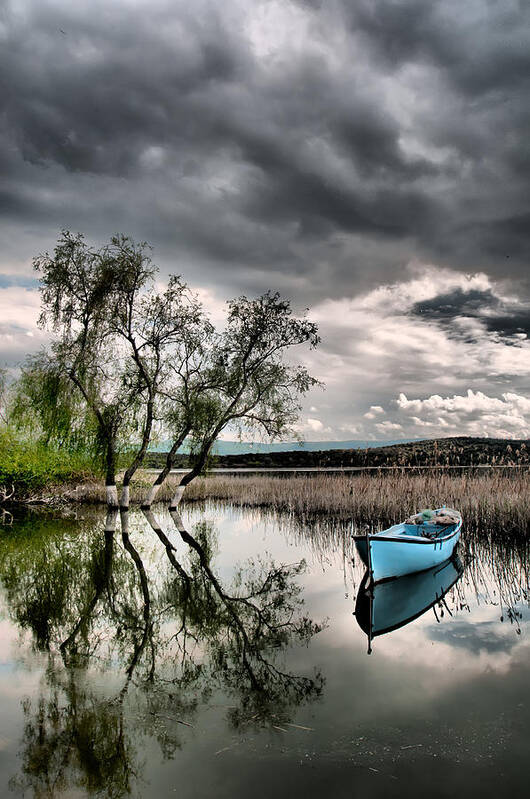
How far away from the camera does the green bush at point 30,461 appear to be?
27109mm

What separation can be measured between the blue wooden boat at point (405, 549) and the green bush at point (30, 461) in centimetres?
1860

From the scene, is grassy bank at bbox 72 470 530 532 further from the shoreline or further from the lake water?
the lake water

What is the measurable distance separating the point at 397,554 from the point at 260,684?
613cm

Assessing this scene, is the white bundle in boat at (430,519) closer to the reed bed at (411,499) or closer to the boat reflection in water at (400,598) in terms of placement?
the boat reflection in water at (400,598)

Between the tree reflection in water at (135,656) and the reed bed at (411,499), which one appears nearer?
the tree reflection in water at (135,656)

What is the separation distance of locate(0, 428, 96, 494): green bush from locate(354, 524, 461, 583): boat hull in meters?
19.1

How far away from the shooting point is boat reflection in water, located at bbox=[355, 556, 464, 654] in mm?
9805

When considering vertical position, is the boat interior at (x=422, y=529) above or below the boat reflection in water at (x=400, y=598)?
above

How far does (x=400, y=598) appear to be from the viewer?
11.6 meters

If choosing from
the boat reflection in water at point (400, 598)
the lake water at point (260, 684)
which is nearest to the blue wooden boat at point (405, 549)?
the boat reflection in water at point (400, 598)

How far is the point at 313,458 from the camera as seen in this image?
91250 millimetres

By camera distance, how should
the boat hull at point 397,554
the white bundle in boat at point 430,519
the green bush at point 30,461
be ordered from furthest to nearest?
the green bush at point 30,461 → the white bundle in boat at point 430,519 → the boat hull at point 397,554

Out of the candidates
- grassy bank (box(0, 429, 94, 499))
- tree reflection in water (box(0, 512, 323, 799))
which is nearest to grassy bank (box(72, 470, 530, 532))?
grassy bank (box(0, 429, 94, 499))

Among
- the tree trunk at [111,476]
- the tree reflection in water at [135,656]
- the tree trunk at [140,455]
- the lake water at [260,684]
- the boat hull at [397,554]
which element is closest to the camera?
the lake water at [260,684]
